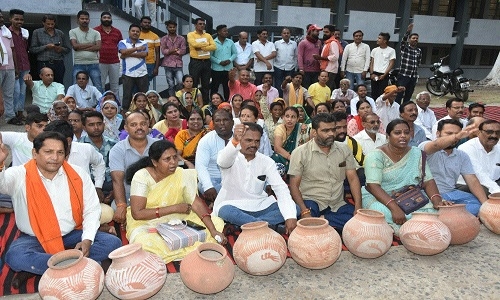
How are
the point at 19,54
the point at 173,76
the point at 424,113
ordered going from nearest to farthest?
1. the point at 424,113
2. the point at 19,54
3. the point at 173,76

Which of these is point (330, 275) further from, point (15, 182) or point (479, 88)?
point (479, 88)

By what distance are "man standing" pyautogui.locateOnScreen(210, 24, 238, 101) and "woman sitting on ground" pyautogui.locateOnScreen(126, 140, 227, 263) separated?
4932mm

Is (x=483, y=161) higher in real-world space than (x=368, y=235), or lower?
higher

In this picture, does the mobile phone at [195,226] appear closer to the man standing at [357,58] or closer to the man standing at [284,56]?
the man standing at [284,56]

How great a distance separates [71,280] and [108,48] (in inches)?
228

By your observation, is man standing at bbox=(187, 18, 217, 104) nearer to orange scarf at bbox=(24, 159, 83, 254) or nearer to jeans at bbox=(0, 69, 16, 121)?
jeans at bbox=(0, 69, 16, 121)

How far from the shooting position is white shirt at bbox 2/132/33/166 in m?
4.07

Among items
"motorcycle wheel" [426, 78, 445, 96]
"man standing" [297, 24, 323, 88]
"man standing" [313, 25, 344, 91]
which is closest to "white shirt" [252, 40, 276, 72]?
"man standing" [297, 24, 323, 88]

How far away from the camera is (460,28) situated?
62.4 feet

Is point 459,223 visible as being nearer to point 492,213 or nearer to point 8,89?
point 492,213

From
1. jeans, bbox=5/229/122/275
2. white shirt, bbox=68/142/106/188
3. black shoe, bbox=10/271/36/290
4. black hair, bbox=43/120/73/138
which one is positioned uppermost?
black hair, bbox=43/120/73/138

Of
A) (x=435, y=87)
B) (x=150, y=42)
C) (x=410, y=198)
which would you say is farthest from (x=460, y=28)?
(x=410, y=198)

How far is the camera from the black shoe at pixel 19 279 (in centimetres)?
297

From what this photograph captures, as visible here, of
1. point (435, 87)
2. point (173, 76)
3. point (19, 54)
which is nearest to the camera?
point (19, 54)
